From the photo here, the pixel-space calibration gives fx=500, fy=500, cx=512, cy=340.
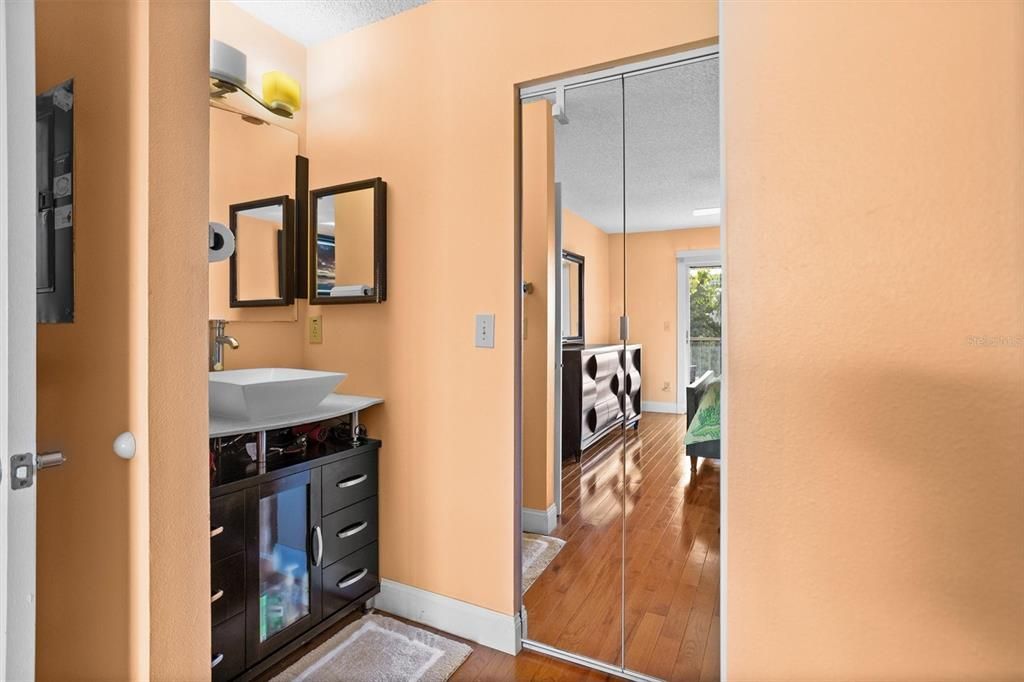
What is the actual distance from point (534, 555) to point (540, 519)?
5.4 inches

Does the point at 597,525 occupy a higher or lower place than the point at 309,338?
lower

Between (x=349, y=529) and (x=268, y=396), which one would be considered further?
(x=349, y=529)

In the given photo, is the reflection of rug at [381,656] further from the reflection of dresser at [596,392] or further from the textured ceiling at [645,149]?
the textured ceiling at [645,149]

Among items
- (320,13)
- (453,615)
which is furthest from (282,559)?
(320,13)

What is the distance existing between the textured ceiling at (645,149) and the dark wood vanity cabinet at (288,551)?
1326 mm

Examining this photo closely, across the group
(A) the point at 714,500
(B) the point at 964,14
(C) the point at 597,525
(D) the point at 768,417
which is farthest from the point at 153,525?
(B) the point at 964,14

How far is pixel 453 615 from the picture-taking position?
6.22 feet

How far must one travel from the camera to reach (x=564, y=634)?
1.79 metres

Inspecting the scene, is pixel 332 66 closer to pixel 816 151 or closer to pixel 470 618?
pixel 816 151

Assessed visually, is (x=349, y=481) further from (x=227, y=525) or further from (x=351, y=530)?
(x=227, y=525)

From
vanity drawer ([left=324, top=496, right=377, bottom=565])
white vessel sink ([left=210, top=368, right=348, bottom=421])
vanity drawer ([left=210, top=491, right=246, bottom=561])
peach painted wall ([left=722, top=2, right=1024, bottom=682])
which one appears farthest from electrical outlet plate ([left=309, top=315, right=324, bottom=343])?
peach painted wall ([left=722, top=2, right=1024, bottom=682])

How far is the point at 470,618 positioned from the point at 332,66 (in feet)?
7.75

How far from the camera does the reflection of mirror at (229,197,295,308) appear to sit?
213cm

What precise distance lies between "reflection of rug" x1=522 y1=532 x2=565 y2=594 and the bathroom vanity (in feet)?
2.12
